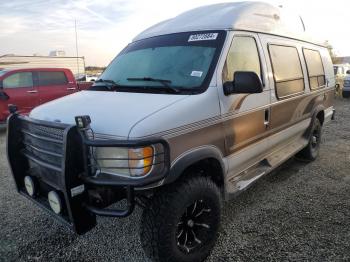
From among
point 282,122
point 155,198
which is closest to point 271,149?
point 282,122

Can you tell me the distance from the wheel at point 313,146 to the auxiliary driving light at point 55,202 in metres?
4.33

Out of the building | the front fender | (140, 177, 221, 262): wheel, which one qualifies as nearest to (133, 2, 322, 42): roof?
the front fender

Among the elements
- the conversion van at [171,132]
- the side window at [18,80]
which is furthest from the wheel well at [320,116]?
the side window at [18,80]

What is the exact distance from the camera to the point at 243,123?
346 centimetres

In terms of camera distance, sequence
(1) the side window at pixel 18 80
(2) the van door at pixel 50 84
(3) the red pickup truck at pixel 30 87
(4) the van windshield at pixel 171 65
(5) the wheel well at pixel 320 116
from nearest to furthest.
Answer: (4) the van windshield at pixel 171 65 < (5) the wheel well at pixel 320 116 < (3) the red pickup truck at pixel 30 87 < (1) the side window at pixel 18 80 < (2) the van door at pixel 50 84

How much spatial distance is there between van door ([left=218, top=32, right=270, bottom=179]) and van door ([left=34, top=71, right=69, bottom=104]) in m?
7.45

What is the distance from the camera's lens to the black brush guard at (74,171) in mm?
2381

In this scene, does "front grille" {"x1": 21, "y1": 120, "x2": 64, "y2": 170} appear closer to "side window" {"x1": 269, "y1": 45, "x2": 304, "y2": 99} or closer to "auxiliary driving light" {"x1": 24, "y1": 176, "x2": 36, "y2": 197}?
"auxiliary driving light" {"x1": 24, "y1": 176, "x2": 36, "y2": 197}

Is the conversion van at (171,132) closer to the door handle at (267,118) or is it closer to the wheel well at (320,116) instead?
the door handle at (267,118)

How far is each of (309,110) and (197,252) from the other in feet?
11.1

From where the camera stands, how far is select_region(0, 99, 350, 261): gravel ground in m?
3.14

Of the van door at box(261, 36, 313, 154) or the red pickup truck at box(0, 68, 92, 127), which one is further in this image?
the red pickup truck at box(0, 68, 92, 127)

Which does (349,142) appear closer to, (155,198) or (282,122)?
(282,122)

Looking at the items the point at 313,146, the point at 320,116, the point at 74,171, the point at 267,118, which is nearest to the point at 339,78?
the point at 320,116
